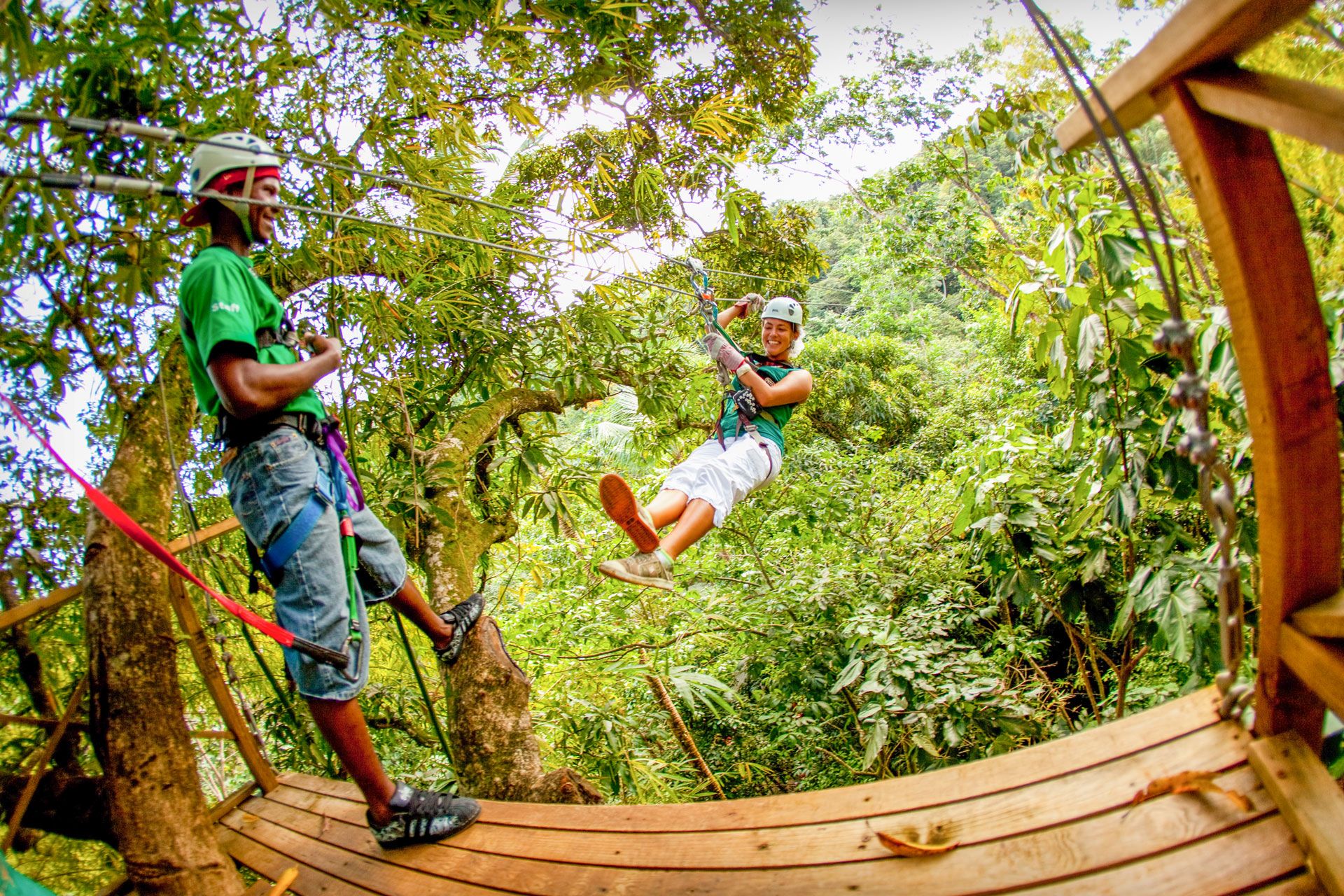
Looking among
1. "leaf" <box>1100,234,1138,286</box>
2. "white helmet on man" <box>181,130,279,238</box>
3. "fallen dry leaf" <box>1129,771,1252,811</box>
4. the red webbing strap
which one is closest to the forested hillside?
"leaf" <box>1100,234,1138,286</box>

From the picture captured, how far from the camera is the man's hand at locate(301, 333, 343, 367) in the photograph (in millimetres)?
1677

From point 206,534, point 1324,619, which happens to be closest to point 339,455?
point 206,534

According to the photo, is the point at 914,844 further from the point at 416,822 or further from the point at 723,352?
the point at 723,352

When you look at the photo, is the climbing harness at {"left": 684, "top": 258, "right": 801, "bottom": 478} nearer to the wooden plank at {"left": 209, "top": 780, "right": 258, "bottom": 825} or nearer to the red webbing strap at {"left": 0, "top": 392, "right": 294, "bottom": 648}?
the red webbing strap at {"left": 0, "top": 392, "right": 294, "bottom": 648}

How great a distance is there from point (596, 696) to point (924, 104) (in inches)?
365

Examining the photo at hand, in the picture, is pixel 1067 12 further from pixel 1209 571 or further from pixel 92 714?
pixel 92 714

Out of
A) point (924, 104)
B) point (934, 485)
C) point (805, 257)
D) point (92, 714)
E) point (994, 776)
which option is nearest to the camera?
point (994, 776)

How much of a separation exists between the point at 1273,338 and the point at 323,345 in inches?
70.4

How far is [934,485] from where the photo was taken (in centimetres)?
439

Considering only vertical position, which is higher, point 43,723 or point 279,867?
point 43,723

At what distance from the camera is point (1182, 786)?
1.14 m

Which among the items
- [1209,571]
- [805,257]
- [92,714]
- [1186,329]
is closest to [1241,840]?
[1186,329]

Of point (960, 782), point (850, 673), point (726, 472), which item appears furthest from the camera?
point (850, 673)

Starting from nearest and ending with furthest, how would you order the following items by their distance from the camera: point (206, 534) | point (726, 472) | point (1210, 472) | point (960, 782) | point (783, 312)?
point (1210, 472) < point (960, 782) < point (206, 534) < point (726, 472) < point (783, 312)
